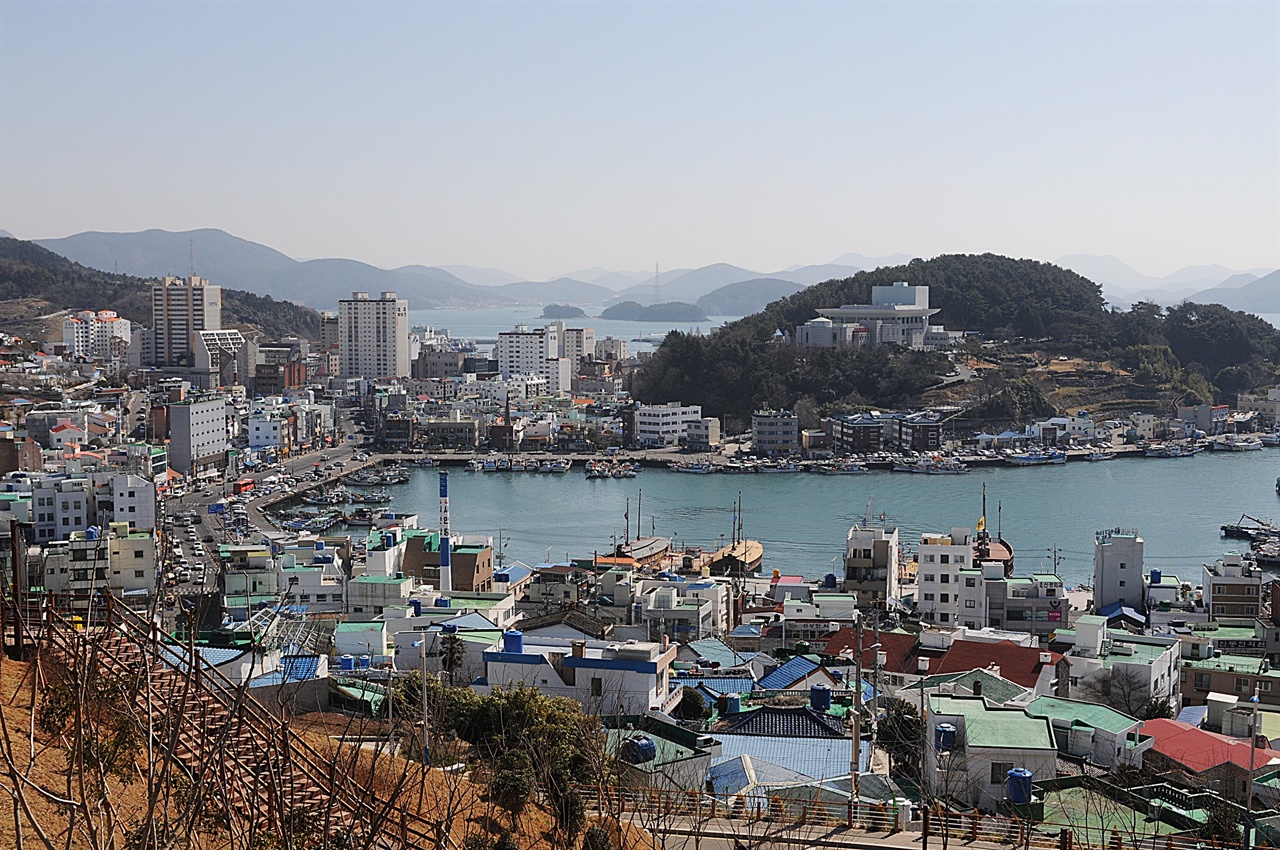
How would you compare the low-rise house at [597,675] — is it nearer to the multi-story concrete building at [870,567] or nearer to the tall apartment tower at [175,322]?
the multi-story concrete building at [870,567]

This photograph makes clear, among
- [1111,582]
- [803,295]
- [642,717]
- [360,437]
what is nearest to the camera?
[642,717]

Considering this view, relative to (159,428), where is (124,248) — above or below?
above

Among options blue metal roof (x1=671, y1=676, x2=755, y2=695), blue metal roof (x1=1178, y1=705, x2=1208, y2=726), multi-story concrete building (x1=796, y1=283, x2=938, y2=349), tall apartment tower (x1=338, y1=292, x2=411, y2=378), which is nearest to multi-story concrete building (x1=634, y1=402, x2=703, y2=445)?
multi-story concrete building (x1=796, y1=283, x2=938, y2=349)

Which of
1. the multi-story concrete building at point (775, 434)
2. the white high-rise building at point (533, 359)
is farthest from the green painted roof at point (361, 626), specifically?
the white high-rise building at point (533, 359)

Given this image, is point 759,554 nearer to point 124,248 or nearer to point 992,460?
point 992,460

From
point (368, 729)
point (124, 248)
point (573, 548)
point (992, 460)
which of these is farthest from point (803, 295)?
point (124, 248)

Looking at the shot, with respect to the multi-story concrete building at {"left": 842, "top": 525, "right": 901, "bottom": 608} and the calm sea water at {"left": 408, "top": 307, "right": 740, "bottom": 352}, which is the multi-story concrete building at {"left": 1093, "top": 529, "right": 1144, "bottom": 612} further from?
the calm sea water at {"left": 408, "top": 307, "right": 740, "bottom": 352}
